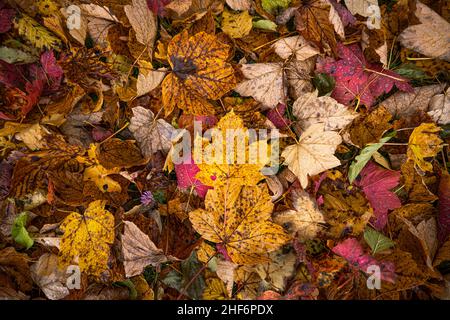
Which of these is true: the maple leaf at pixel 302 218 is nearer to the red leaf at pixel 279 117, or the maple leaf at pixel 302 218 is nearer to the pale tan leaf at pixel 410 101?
the red leaf at pixel 279 117

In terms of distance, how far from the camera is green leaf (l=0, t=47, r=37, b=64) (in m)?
1.15

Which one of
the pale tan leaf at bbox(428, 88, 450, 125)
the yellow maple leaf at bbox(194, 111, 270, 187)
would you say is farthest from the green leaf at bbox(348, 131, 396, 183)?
the yellow maple leaf at bbox(194, 111, 270, 187)

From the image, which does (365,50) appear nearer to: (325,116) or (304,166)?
(325,116)

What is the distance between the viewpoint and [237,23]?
114 centimetres

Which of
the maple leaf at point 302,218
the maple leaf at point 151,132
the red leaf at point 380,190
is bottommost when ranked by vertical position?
the maple leaf at point 302,218

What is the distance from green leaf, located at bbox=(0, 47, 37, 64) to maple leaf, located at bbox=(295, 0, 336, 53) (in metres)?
0.70

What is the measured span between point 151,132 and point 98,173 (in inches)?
6.6

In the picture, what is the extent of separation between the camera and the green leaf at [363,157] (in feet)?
3.65

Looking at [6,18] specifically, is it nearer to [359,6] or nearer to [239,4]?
[239,4]

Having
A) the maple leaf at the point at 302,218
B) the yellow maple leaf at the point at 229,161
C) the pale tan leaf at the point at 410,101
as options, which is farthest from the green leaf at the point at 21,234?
the pale tan leaf at the point at 410,101

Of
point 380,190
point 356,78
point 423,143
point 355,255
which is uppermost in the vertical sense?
point 356,78

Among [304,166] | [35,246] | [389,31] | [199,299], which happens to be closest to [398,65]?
[389,31]

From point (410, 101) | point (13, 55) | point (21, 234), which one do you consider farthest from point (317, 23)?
point (21, 234)

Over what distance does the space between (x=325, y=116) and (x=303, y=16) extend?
0.26 metres
